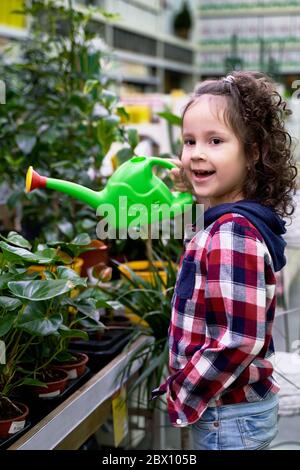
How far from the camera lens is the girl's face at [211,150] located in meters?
0.93

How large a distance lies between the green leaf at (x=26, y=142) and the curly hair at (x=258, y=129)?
902mm

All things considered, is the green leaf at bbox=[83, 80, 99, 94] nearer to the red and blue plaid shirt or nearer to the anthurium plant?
the anthurium plant

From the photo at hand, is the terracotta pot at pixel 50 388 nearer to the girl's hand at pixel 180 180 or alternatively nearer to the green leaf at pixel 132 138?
the girl's hand at pixel 180 180

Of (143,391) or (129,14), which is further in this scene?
(129,14)

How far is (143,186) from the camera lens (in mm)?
1097

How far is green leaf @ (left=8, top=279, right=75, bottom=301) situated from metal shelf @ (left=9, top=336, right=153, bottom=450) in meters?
0.24

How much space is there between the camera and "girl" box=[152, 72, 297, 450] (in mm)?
878

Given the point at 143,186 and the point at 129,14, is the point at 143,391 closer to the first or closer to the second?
the point at 143,186

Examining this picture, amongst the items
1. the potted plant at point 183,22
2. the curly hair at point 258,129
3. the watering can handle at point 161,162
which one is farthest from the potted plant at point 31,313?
the potted plant at point 183,22

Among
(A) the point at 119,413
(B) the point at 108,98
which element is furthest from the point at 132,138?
(A) the point at 119,413

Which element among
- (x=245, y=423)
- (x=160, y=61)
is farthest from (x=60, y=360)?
(x=160, y=61)

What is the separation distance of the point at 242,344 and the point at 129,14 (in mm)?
8715

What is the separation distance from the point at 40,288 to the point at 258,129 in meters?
0.41
